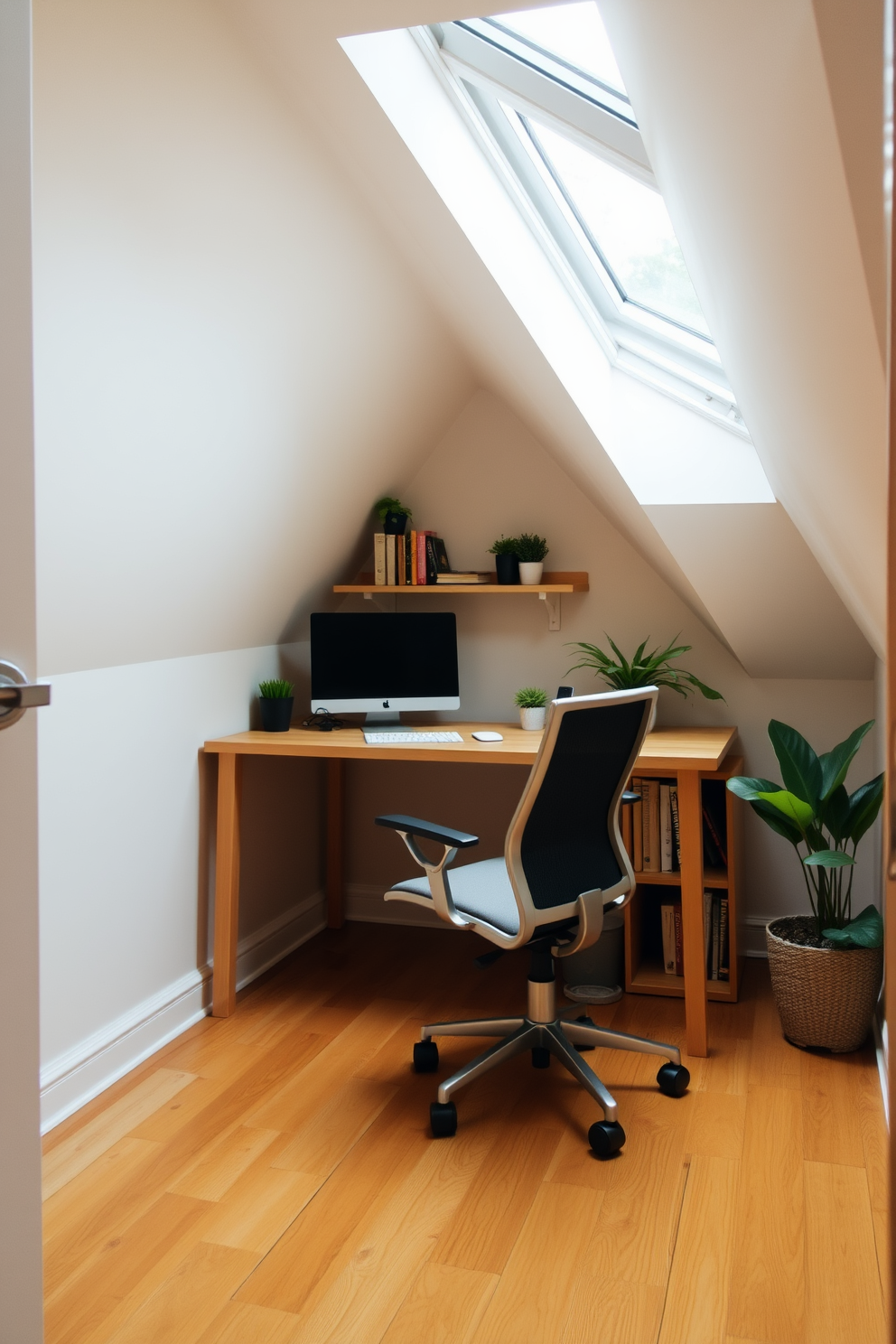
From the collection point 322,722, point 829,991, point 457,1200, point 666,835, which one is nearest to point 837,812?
point 829,991

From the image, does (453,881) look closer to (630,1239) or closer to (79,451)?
(630,1239)

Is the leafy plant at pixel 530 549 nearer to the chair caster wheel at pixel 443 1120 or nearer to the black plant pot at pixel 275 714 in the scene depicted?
the black plant pot at pixel 275 714

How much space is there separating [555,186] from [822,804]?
73.9 inches

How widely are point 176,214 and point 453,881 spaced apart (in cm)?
175

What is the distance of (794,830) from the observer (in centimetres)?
295

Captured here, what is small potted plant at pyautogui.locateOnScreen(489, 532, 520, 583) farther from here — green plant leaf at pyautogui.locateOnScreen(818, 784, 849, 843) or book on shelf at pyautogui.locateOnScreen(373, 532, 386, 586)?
green plant leaf at pyautogui.locateOnScreen(818, 784, 849, 843)

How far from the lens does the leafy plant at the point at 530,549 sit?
3.88 metres

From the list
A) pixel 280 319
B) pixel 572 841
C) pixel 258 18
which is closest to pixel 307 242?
pixel 280 319

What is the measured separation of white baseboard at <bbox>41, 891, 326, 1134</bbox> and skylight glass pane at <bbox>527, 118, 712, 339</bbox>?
8.33ft

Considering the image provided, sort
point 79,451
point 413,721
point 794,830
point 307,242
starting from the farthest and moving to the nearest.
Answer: point 413,721, point 794,830, point 307,242, point 79,451

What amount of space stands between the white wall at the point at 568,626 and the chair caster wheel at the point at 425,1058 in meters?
1.40

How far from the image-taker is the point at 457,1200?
7.28ft

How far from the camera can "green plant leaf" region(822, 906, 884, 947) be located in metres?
2.77

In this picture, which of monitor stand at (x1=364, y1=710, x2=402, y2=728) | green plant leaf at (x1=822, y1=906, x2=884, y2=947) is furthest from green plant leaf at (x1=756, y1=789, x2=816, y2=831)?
monitor stand at (x1=364, y1=710, x2=402, y2=728)
